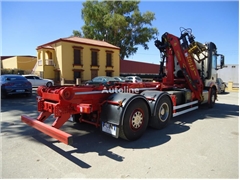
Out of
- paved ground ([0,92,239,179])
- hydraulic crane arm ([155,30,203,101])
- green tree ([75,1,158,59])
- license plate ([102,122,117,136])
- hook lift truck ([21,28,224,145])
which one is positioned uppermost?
green tree ([75,1,158,59])

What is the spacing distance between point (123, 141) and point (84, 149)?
0.96 m

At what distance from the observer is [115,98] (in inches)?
172

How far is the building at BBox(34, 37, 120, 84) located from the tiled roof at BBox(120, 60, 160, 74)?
10268mm

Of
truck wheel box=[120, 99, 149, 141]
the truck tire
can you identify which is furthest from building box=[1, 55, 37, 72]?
truck wheel box=[120, 99, 149, 141]

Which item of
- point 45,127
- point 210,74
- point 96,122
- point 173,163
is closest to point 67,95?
point 45,127

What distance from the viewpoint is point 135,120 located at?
440 centimetres

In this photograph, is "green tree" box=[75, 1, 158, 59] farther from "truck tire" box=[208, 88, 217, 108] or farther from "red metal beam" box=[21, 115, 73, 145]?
"red metal beam" box=[21, 115, 73, 145]

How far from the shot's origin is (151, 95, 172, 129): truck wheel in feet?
16.8

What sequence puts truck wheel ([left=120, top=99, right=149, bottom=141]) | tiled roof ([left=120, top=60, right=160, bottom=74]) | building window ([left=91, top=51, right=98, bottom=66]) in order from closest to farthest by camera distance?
1. truck wheel ([left=120, top=99, right=149, bottom=141])
2. building window ([left=91, top=51, right=98, bottom=66])
3. tiled roof ([left=120, top=60, right=160, bottom=74])

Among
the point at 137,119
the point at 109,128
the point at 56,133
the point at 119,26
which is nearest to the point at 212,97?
the point at 137,119

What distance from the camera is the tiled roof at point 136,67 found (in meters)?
38.3

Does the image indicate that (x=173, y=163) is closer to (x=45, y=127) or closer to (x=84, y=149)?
(x=84, y=149)

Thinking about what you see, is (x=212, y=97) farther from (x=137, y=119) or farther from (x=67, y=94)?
(x=67, y=94)

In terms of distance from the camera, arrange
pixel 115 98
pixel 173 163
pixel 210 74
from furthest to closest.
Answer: pixel 210 74 < pixel 115 98 < pixel 173 163
